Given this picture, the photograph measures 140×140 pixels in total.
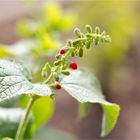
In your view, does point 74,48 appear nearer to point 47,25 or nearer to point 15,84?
point 15,84

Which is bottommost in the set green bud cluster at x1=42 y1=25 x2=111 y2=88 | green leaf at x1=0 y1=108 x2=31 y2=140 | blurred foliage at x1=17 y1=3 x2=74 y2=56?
green leaf at x1=0 y1=108 x2=31 y2=140

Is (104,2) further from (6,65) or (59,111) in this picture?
(6,65)

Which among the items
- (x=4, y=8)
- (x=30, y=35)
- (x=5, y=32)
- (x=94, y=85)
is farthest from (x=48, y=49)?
(x=4, y=8)

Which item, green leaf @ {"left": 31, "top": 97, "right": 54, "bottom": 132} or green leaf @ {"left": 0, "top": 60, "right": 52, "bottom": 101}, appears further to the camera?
green leaf @ {"left": 31, "top": 97, "right": 54, "bottom": 132}

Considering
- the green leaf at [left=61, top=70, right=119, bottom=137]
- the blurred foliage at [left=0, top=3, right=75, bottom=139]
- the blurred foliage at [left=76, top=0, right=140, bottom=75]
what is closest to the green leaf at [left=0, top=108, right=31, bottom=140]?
the blurred foliage at [left=0, top=3, right=75, bottom=139]

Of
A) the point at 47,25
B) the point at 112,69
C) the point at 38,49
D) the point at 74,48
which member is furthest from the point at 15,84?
the point at 112,69

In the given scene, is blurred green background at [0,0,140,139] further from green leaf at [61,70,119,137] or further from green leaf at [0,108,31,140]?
green leaf at [61,70,119,137]

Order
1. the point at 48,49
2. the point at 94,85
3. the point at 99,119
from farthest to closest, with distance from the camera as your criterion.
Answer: the point at 99,119
the point at 48,49
the point at 94,85
